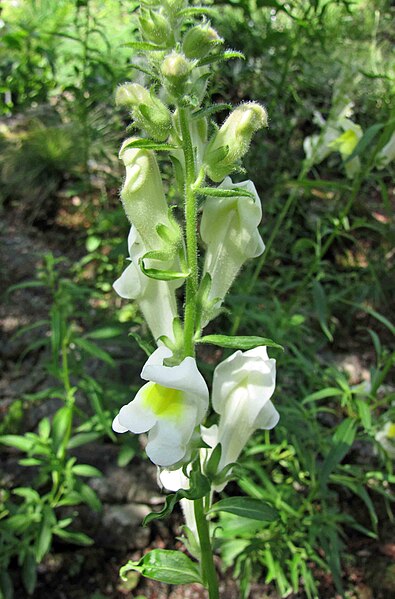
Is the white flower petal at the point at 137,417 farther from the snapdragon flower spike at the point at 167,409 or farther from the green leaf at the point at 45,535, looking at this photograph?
the green leaf at the point at 45,535

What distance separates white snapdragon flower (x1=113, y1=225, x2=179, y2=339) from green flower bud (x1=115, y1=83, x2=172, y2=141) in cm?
27

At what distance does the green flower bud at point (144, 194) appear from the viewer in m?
1.18

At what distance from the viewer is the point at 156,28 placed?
1.05 meters

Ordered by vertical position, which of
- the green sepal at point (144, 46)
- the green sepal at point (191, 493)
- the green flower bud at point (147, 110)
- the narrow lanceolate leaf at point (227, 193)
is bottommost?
the green sepal at point (191, 493)

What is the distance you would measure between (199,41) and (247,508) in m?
1.12

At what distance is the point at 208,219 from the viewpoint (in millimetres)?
1280

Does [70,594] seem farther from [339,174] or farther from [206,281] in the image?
[339,174]

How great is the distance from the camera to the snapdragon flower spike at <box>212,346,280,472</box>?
4.19 ft

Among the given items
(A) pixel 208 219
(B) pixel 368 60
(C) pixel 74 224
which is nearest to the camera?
(A) pixel 208 219

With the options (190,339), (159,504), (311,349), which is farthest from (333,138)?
(159,504)

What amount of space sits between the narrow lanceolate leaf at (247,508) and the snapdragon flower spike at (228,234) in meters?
0.53

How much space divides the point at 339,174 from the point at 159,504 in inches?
149

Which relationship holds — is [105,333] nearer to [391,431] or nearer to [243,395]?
[243,395]

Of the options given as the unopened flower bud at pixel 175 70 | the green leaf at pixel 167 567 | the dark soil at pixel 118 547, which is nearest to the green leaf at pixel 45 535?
the dark soil at pixel 118 547
